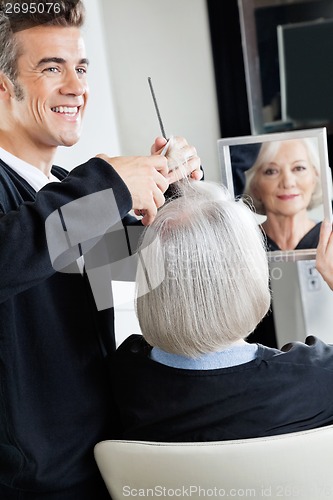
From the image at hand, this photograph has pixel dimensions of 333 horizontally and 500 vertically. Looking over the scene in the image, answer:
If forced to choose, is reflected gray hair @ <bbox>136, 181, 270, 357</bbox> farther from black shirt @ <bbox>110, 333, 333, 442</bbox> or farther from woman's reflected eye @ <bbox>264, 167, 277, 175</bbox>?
woman's reflected eye @ <bbox>264, 167, 277, 175</bbox>

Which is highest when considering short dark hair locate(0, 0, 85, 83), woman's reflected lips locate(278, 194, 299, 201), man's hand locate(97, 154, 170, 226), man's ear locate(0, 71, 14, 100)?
short dark hair locate(0, 0, 85, 83)

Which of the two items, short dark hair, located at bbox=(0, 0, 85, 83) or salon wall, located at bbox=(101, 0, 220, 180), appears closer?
short dark hair, located at bbox=(0, 0, 85, 83)

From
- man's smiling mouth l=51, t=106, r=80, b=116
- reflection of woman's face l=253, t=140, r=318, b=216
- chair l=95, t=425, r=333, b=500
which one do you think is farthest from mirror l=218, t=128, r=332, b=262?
chair l=95, t=425, r=333, b=500

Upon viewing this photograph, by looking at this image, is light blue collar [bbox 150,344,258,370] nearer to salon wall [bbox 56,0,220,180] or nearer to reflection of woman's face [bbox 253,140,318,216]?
reflection of woman's face [bbox 253,140,318,216]

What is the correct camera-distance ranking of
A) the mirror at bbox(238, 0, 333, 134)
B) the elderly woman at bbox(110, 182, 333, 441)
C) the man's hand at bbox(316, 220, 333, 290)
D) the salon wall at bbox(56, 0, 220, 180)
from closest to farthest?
the elderly woman at bbox(110, 182, 333, 441) < the man's hand at bbox(316, 220, 333, 290) < the mirror at bbox(238, 0, 333, 134) < the salon wall at bbox(56, 0, 220, 180)

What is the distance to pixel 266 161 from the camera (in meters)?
1.72

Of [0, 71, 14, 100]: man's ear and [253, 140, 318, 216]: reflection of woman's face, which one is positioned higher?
[0, 71, 14, 100]: man's ear

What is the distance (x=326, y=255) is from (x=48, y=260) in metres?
0.67

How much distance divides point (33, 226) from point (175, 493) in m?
0.47

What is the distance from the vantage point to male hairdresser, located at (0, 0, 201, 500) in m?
1.04

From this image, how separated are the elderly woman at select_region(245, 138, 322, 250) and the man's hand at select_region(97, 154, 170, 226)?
1.73 ft

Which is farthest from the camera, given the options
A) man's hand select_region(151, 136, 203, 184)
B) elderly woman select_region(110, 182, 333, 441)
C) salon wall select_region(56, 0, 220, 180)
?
salon wall select_region(56, 0, 220, 180)

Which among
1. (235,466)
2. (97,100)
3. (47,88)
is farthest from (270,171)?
(97,100)

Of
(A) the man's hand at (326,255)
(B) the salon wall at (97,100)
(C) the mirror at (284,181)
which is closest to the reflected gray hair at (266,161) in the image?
(C) the mirror at (284,181)
